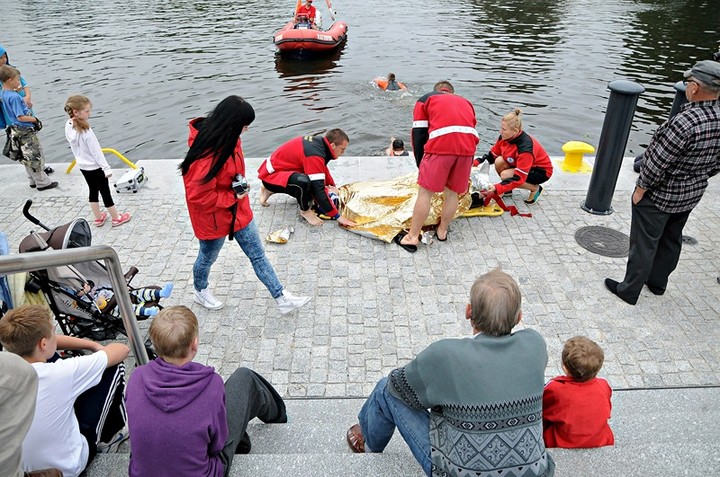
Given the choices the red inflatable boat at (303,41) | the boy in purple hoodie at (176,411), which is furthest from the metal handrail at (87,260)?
the red inflatable boat at (303,41)

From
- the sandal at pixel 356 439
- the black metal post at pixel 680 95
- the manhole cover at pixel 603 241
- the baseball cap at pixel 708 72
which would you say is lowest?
the manhole cover at pixel 603 241

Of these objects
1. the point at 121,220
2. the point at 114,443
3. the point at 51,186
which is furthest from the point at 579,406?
the point at 51,186

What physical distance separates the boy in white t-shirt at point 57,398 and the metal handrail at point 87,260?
9.0 inches

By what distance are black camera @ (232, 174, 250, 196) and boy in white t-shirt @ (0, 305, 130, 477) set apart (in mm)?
1686

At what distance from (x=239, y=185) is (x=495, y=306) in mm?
2580

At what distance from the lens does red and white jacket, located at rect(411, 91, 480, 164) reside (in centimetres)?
529

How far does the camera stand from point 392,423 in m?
2.91

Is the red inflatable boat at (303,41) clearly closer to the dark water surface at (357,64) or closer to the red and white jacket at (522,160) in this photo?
the dark water surface at (357,64)

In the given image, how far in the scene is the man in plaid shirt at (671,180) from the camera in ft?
13.1

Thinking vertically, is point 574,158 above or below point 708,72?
below

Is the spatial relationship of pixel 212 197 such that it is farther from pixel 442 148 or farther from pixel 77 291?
pixel 442 148

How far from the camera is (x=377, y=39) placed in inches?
808

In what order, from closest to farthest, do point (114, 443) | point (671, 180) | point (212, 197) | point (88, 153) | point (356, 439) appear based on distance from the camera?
1. point (356, 439)
2. point (114, 443)
3. point (212, 197)
4. point (671, 180)
5. point (88, 153)

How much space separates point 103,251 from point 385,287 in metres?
2.96
